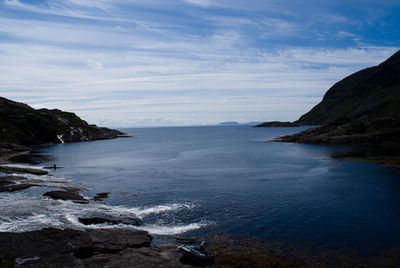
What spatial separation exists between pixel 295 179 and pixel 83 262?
54507 mm

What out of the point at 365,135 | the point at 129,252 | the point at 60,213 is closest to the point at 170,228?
the point at 129,252

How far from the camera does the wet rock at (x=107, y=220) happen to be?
39.2 m

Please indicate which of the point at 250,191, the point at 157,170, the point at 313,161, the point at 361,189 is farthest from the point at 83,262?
the point at 313,161

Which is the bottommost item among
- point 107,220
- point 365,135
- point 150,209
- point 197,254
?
point 150,209

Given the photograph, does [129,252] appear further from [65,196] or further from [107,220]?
[65,196]

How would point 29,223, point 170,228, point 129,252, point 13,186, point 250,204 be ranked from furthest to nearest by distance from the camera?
point 13,186
point 250,204
point 170,228
point 29,223
point 129,252

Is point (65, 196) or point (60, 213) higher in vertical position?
point (65, 196)

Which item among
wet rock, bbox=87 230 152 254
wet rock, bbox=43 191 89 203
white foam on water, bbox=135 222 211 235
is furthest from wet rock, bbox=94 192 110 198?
wet rock, bbox=87 230 152 254

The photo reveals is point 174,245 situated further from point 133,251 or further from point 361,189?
point 361,189

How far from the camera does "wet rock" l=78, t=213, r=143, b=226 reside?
39.2 metres

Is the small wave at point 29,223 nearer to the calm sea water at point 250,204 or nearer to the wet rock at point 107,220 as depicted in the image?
the calm sea water at point 250,204

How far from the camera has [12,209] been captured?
4341cm

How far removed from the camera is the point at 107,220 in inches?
1567

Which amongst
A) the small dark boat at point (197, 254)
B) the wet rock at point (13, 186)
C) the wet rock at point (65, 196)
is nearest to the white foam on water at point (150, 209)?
the wet rock at point (65, 196)
